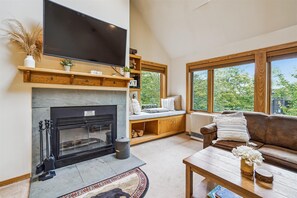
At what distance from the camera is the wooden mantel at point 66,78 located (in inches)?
73.7

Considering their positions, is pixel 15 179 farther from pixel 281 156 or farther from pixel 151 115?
pixel 281 156

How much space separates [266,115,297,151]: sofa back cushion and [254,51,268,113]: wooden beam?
645 millimetres

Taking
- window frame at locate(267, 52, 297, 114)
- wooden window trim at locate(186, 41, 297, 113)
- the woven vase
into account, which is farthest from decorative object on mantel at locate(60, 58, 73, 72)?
window frame at locate(267, 52, 297, 114)

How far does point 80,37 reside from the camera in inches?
86.2

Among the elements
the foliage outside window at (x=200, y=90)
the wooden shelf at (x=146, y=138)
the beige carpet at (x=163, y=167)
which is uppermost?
the foliage outside window at (x=200, y=90)

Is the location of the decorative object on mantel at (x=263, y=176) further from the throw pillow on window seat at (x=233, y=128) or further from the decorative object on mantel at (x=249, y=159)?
the throw pillow on window seat at (x=233, y=128)

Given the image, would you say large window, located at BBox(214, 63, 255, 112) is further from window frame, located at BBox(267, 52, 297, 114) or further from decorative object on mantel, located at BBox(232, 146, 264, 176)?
decorative object on mantel, located at BBox(232, 146, 264, 176)

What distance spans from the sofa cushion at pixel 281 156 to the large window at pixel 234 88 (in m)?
1.30

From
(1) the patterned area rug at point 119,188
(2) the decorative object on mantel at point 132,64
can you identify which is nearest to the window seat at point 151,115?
(2) the decorative object on mantel at point 132,64

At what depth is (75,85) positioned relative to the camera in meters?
2.25

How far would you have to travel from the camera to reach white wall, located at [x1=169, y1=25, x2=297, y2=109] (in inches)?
100

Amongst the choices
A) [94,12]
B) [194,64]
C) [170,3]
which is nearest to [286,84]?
[194,64]

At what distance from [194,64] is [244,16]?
1.53m

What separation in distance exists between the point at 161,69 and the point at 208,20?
1.82 metres
